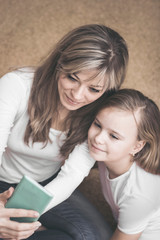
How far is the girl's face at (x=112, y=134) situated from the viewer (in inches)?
41.4

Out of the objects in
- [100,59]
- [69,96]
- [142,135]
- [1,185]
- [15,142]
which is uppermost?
[100,59]

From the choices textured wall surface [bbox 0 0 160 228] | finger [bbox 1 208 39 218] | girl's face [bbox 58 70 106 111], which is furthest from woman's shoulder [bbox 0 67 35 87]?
textured wall surface [bbox 0 0 160 228]

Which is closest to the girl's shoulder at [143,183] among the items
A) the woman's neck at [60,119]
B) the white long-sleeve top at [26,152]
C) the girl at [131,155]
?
the girl at [131,155]

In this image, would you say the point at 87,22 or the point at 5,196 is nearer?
the point at 5,196

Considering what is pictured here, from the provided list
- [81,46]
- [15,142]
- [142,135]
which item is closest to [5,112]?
[15,142]

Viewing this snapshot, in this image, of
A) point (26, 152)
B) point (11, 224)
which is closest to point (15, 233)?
point (11, 224)

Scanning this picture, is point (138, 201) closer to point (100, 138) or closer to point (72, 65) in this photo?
point (100, 138)

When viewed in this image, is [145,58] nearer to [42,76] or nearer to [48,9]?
[48,9]

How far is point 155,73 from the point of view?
195cm

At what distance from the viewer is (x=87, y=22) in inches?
77.0

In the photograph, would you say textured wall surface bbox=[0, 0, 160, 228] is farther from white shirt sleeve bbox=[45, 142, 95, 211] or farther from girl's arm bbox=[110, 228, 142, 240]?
girl's arm bbox=[110, 228, 142, 240]

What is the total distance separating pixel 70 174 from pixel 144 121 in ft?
1.13

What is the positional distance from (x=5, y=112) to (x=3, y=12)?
3.82 ft

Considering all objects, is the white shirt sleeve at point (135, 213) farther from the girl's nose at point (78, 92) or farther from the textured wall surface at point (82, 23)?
the textured wall surface at point (82, 23)
